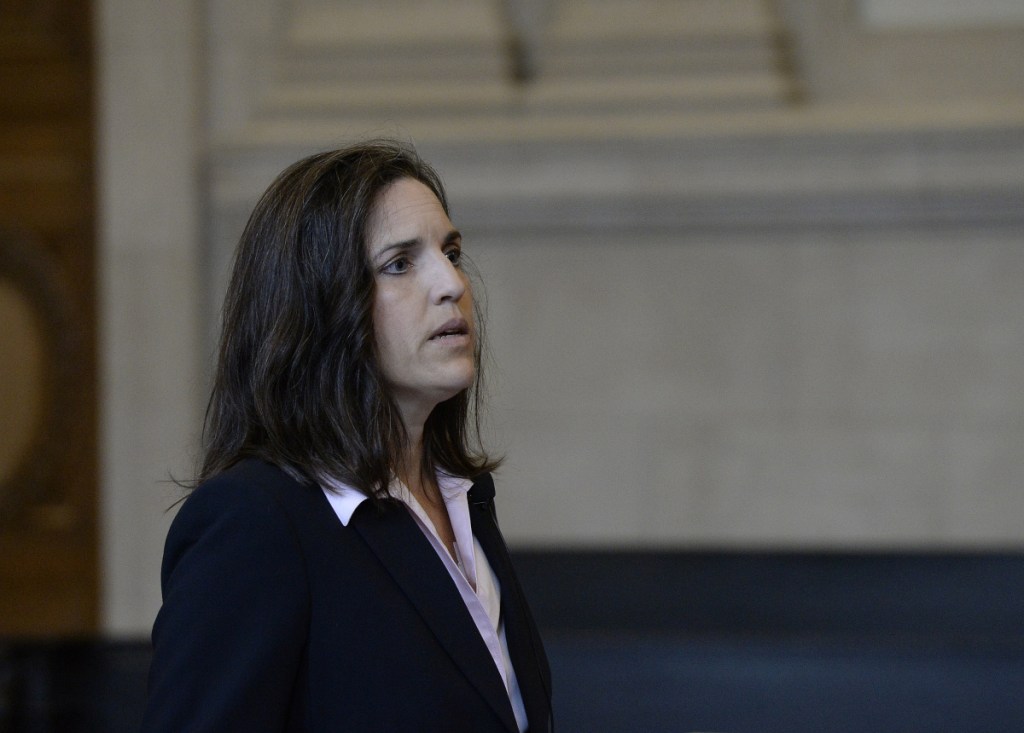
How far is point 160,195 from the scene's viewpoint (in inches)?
237

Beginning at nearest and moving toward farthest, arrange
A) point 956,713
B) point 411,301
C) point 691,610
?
point 411,301
point 956,713
point 691,610

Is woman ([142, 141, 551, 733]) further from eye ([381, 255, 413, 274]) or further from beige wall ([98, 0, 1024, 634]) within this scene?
beige wall ([98, 0, 1024, 634])

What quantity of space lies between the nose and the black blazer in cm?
37

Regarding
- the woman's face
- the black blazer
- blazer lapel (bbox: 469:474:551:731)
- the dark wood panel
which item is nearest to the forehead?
the woman's face

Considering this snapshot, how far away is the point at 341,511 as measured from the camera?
6.07ft

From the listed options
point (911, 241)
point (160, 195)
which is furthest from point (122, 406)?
point (911, 241)

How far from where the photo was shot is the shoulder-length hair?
1923 mm

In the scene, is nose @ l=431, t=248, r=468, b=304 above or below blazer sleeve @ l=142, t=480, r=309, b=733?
above

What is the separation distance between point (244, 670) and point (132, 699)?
403 cm

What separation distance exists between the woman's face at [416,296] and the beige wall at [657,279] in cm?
366

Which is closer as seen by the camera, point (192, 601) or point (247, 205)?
point (192, 601)

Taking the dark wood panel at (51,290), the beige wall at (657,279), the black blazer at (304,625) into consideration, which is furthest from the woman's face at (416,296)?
the dark wood panel at (51,290)

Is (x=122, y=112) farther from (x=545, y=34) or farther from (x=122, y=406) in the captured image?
(x=545, y=34)

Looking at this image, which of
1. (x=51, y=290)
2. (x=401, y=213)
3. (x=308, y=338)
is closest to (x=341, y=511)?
(x=308, y=338)
